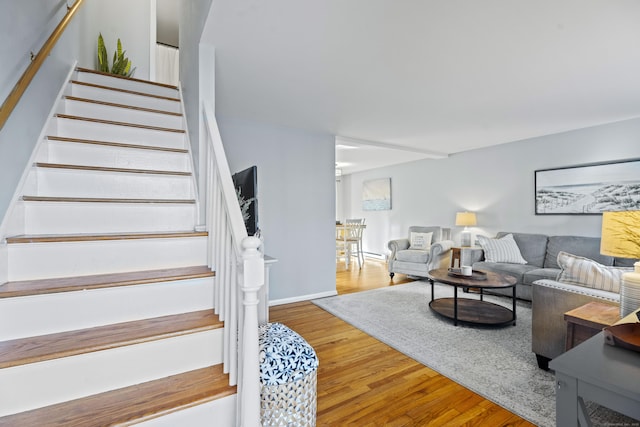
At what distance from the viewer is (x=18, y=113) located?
5.04 feet

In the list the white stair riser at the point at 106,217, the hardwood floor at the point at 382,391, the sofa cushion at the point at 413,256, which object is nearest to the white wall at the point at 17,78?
the white stair riser at the point at 106,217

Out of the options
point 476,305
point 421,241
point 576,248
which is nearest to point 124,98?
point 476,305

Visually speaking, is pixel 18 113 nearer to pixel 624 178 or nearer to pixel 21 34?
pixel 21 34

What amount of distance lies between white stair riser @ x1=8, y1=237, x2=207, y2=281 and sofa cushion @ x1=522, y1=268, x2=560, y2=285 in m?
3.85

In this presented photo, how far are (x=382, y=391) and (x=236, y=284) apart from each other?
1369 mm

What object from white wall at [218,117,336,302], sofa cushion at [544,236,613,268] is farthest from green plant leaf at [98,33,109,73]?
sofa cushion at [544,236,613,268]

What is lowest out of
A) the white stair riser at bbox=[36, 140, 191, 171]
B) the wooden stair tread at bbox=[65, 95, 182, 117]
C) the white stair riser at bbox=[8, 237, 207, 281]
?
the white stair riser at bbox=[8, 237, 207, 281]

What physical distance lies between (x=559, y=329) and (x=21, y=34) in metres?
3.81

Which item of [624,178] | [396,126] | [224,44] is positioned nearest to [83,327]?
[224,44]

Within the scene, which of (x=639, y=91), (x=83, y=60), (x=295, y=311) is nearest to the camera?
(x=639, y=91)

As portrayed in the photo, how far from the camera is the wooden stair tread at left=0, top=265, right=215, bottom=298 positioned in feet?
3.97

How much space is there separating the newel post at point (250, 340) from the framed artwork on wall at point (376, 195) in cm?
626

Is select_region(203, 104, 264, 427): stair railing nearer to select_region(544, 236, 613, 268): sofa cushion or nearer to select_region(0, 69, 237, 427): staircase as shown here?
select_region(0, 69, 237, 427): staircase

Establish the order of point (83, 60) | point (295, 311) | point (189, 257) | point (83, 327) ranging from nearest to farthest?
point (83, 327) < point (189, 257) < point (83, 60) < point (295, 311)
